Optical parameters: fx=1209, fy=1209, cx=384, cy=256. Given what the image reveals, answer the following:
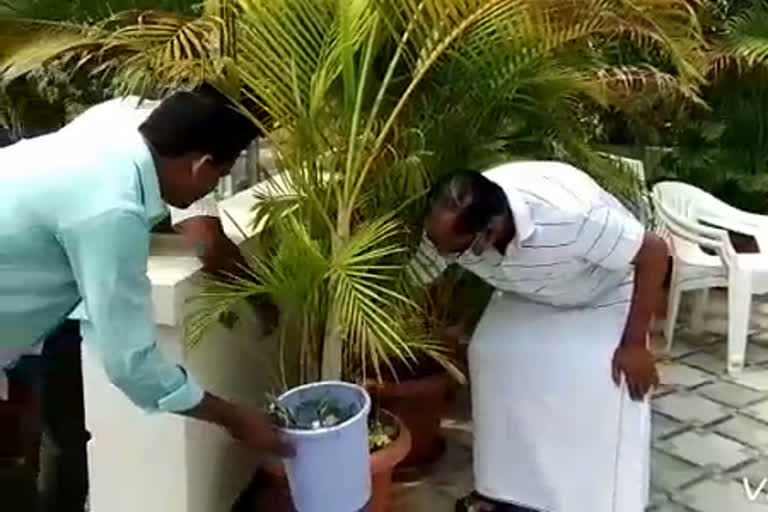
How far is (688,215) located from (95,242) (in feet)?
10.4

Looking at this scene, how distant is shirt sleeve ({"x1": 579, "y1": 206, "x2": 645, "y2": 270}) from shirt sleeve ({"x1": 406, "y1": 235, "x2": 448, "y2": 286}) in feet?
1.31

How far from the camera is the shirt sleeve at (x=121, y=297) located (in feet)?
6.36

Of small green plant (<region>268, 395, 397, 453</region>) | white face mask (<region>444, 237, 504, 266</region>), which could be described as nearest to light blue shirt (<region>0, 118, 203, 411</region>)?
small green plant (<region>268, 395, 397, 453</region>)

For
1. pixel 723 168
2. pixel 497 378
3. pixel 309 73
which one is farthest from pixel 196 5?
pixel 723 168

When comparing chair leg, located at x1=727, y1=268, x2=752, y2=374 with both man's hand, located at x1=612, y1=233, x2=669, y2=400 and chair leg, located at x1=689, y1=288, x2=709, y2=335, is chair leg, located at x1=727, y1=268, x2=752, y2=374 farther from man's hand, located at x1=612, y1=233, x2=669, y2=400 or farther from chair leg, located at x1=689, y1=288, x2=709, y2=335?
man's hand, located at x1=612, y1=233, x2=669, y2=400

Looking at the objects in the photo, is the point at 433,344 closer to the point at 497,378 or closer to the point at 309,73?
the point at 497,378

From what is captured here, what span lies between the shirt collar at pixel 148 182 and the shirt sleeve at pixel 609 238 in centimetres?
107

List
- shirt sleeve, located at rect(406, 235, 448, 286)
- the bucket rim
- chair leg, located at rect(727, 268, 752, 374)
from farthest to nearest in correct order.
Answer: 1. chair leg, located at rect(727, 268, 752, 374)
2. shirt sleeve, located at rect(406, 235, 448, 286)
3. the bucket rim

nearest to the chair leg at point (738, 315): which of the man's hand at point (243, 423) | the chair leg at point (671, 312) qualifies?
the chair leg at point (671, 312)

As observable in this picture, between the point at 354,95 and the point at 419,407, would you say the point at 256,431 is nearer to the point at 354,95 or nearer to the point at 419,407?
the point at 354,95

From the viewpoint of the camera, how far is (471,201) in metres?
2.60

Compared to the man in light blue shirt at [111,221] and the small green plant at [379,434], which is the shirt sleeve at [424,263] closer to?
the small green plant at [379,434]

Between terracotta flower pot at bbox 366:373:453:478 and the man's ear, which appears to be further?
terracotta flower pot at bbox 366:373:453:478

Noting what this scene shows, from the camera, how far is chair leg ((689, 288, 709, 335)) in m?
4.86
